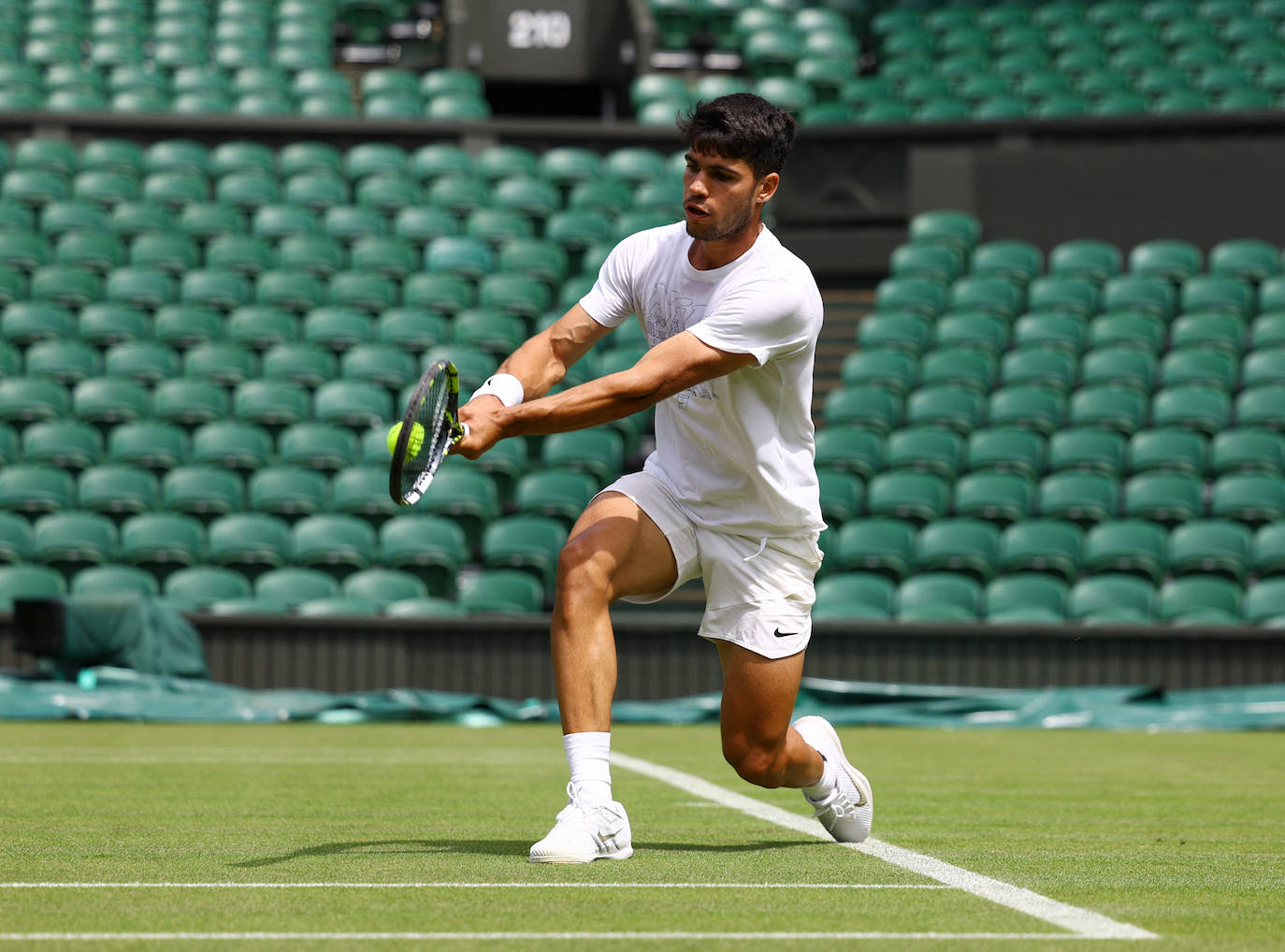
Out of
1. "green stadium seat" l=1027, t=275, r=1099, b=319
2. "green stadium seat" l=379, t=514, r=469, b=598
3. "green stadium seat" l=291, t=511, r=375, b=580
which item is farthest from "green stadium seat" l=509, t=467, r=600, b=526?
"green stadium seat" l=1027, t=275, r=1099, b=319

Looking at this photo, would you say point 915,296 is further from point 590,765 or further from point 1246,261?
point 590,765

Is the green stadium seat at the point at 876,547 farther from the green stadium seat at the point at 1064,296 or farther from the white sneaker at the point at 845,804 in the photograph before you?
the white sneaker at the point at 845,804

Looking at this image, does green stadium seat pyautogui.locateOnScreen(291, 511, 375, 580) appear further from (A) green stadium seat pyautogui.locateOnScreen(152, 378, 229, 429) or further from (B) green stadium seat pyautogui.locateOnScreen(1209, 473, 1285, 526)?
(B) green stadium seat pyautogui.locateOnScreen(1209, 473, 1285, 526)

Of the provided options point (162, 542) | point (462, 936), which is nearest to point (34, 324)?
point (162, 542)

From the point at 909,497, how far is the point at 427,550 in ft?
11.4

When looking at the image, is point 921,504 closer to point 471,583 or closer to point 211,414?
point 471,583

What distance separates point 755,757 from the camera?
14.1ft

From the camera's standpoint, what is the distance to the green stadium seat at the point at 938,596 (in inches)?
444

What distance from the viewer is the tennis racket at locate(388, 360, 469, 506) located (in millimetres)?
3525

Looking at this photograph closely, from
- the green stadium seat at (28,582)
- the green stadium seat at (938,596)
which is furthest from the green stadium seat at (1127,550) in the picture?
the green stadium seat at (28,582)

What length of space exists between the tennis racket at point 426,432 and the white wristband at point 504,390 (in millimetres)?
141

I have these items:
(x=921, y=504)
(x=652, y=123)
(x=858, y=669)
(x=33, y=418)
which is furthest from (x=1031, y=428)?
(x=33, y=418)

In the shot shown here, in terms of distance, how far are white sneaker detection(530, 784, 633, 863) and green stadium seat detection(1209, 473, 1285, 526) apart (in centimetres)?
913

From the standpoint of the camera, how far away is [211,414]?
513 inches
